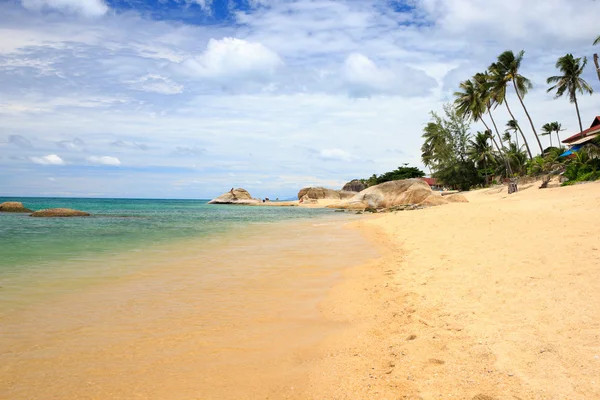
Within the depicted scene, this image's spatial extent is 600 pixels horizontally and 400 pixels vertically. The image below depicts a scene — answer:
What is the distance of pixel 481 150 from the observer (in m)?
52.8

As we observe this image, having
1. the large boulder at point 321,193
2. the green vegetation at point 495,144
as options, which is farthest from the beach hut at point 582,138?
the large boulder at point 321,193

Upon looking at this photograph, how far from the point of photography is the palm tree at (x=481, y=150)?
5086 centimetres

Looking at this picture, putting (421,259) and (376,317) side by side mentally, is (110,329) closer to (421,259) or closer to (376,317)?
(376,317)

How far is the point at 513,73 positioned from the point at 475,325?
40.3 meters

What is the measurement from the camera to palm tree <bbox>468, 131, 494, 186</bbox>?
50859 mm

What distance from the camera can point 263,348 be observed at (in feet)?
14.4

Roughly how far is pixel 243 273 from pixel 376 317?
158 inches

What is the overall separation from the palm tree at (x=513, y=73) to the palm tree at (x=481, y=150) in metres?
13.2

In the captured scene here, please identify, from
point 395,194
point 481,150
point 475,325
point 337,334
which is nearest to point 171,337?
point 337,334

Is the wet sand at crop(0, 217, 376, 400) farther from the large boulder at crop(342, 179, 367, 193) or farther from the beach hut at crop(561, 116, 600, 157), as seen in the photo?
the large boulder at crop(342, 179, 367, 193)

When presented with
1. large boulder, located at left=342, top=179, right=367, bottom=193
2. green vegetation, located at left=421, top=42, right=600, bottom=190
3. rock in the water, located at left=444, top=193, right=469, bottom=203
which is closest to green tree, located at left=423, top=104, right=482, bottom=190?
green vegetation, located at left=421, top=42, right=600, bottom=190

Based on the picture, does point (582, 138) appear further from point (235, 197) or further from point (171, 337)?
point (235, 197)

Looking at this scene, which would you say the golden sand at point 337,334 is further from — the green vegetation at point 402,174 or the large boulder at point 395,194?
the green vegetation at point 402,174

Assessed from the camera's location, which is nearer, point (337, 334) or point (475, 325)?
point (475, 325)
